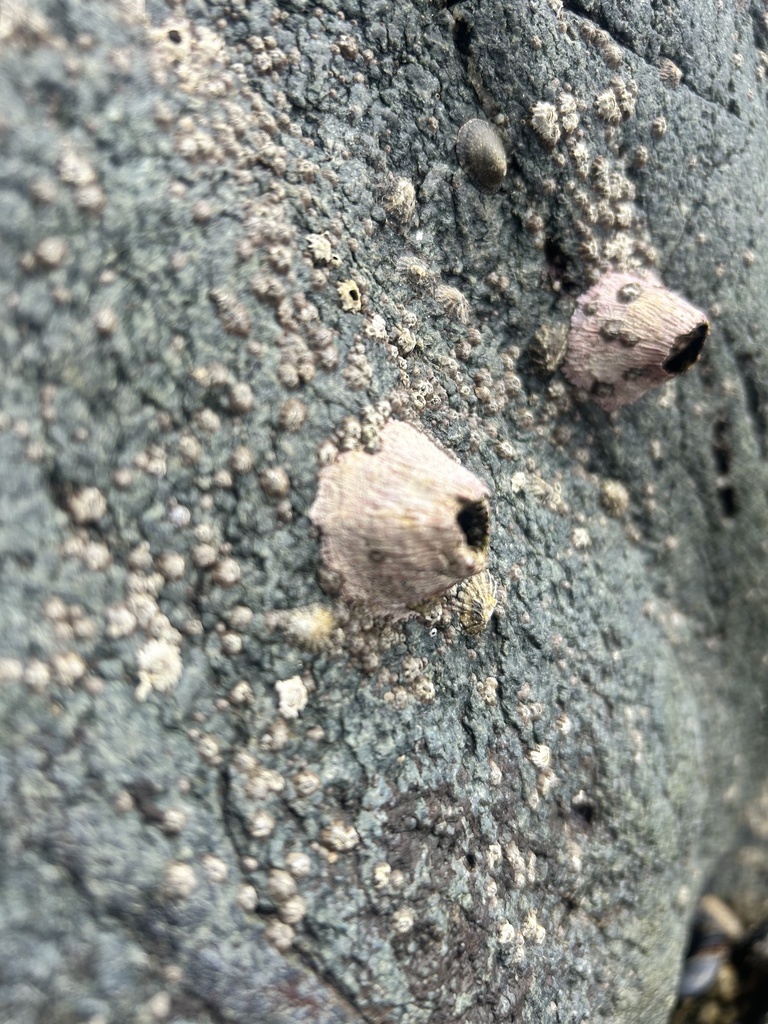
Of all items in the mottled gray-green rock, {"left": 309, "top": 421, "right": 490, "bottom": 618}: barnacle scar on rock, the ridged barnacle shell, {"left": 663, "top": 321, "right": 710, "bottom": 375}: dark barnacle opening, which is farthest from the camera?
{"left": 663, "top": 321, "right": 710, "bottom": 375}: dark barnacle opening

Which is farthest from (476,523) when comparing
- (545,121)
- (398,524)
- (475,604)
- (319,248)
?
(545,121)

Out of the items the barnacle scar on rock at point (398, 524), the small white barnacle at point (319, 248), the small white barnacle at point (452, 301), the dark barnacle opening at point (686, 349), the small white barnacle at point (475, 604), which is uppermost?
the small white barnacle at point (319, 248)

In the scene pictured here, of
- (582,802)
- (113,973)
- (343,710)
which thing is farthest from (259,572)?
(582,802)

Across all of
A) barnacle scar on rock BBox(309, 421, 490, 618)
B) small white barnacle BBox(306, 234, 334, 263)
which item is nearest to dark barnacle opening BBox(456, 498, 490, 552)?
barnacle scar on rock BBox(309, 421, 490, 618)

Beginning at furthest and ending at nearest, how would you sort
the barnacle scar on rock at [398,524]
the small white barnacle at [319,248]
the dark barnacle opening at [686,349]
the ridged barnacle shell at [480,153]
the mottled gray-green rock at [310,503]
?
the dark barnacle opening at [686,349], the ridged barnacle shell at [480,153], the small white barnacle at [319,248], the barnacle scar on rock at [398,524], the mottled gray-green rock at [310,503]

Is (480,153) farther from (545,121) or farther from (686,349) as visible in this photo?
(686,349)

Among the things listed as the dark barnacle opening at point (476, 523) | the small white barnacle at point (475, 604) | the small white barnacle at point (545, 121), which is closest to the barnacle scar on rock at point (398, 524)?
the dark barnacle opening at point (476, 523)

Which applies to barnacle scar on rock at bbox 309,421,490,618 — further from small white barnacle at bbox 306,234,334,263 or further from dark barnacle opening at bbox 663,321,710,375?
dark barnacle opening at bbox 663,321,710,375

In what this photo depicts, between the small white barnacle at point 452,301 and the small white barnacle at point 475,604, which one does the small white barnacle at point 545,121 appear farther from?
the small white barnacle at point 475,604
